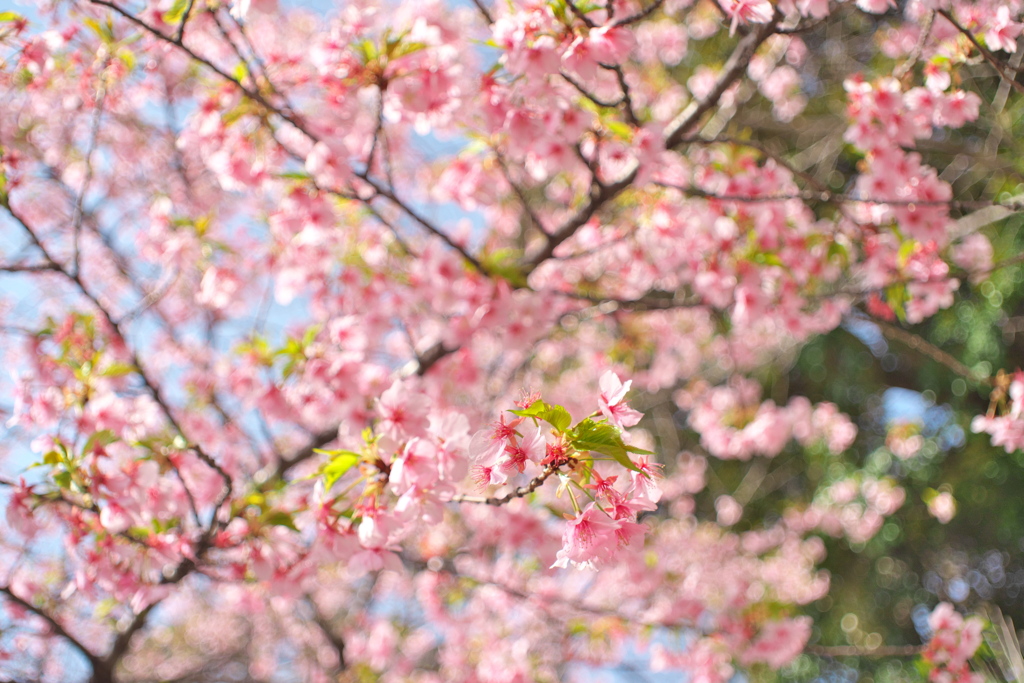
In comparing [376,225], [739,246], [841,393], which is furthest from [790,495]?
[376,225]

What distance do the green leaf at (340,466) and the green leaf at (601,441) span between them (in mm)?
541

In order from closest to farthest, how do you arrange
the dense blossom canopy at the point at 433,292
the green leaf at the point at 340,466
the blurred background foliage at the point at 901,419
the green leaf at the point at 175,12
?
the green leaf at the point at 340,466, the dense blossom canopy at the point at 433,292, the green leaf at the point at 175,12, the blurred background foliage at the point at 901,419

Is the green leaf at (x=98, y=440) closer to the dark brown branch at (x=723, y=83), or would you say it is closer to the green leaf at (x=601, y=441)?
the green leaf at (x=601, y=441)

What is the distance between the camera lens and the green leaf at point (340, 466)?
4.22ft

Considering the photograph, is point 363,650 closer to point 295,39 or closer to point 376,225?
point 376,225

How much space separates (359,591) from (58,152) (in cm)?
432

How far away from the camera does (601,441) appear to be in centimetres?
99

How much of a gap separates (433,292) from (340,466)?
115 centimetres

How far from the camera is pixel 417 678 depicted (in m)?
4.23

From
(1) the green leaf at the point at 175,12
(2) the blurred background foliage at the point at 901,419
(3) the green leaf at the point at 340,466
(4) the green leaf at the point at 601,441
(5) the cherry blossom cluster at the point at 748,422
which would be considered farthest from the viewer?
(2) the blurred background foliage at the point at 901,419

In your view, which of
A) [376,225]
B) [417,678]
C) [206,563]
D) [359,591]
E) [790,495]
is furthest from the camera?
[790,495]

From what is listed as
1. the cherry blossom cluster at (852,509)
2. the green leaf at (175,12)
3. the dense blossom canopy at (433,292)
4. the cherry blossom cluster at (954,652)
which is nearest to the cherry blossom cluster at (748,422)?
the dense blossom canopy at (433,292)

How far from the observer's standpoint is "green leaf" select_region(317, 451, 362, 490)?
1286mm

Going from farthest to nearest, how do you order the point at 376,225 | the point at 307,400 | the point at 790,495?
1. the point at 790,495
2. the point at 376,225
3. the point at 307,400
